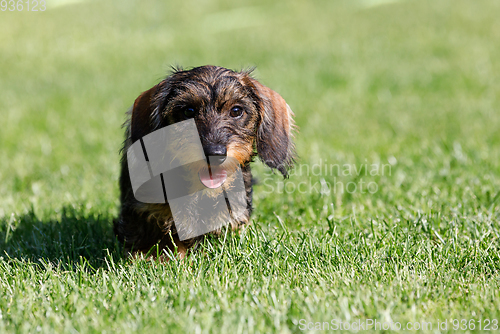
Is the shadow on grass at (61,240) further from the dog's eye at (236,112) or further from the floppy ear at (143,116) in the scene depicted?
the dog's eye at (236,112)

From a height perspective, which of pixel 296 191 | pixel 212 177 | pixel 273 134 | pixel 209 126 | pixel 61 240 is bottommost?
pixel 296 191

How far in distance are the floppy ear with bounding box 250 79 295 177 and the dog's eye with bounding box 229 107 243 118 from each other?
213mm

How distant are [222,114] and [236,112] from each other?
13 centimetres

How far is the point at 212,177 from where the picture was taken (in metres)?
2.74

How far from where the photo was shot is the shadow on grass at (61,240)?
3158mm

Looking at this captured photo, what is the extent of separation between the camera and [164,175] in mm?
2863

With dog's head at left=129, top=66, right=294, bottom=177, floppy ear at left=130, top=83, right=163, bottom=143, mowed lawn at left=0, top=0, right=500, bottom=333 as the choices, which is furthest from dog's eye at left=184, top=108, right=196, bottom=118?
mowed lawn at left=0, top=0, right=500, bottom=333

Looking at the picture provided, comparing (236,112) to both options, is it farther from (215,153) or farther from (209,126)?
(215,153)

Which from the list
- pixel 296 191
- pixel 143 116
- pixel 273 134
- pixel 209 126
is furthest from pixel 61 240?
pixel 296 191

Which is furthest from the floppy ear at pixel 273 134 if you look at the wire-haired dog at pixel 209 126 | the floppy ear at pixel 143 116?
the floppy ear at pixel 143 116

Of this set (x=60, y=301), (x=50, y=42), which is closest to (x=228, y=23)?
(x=50, y=42)

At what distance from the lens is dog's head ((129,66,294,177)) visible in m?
2.74

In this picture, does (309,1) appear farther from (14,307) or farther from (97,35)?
(14,307)

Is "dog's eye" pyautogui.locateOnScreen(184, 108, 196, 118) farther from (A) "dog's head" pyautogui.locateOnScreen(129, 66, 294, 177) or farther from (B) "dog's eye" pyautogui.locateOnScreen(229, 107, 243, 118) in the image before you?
(B) "dog's eye" pyautogui.locateOnScreen(229, 107, 243, 118)
